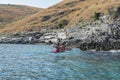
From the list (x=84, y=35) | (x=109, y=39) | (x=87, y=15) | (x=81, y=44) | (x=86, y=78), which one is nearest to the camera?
(x=86, y=78)

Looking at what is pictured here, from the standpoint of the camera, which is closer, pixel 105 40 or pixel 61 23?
pixel 105 40

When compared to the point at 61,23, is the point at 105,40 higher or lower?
lower

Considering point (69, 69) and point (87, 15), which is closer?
point (69, 69)

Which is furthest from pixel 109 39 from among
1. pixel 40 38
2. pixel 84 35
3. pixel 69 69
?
pixel 40 38

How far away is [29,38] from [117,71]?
10798cm

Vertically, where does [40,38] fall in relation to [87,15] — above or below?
below

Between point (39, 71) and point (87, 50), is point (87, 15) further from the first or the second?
point (39, 71)

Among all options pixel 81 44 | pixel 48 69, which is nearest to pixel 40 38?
pixel 81 44

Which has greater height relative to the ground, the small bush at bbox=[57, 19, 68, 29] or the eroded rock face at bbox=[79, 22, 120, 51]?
the small bush at bbox=[57, 19, 68, 29]

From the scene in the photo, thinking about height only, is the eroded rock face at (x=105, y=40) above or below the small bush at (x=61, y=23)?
below

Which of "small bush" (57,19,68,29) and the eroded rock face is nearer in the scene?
the eroded rock face

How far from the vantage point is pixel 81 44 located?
10469cm

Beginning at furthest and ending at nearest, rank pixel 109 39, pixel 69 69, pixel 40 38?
pixel 40 38
pixel 109 39
pixel 69 69

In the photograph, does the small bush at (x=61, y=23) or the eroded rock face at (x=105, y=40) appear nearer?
the eroded rock face at (x=105, y=40)
